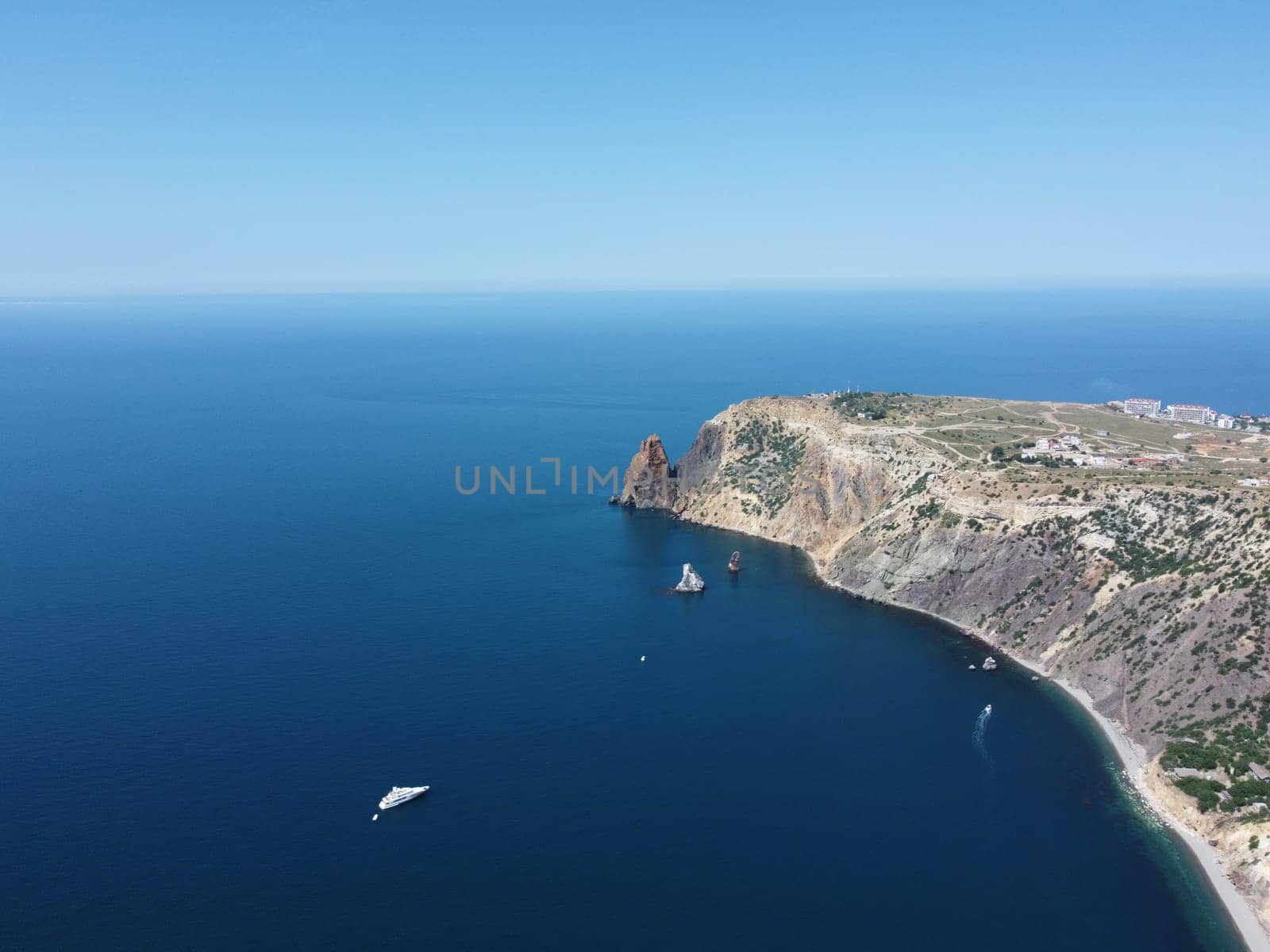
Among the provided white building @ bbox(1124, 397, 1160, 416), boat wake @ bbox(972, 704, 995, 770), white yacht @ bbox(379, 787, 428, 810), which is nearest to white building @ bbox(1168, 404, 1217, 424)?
white building @ bbox(1124, 397, 1160, 416)

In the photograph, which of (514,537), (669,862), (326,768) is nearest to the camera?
(669,862)

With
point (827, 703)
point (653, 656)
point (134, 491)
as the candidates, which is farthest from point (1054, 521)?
point (134, 491)

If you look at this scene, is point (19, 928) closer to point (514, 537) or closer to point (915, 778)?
point (915, 778)

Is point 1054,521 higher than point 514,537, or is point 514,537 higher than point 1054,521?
point 1054,521

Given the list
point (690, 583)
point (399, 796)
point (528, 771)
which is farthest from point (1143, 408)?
point (399, 796)

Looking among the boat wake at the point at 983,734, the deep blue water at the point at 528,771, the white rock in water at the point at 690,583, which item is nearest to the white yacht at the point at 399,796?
the deep blue water at the point at 528,771
